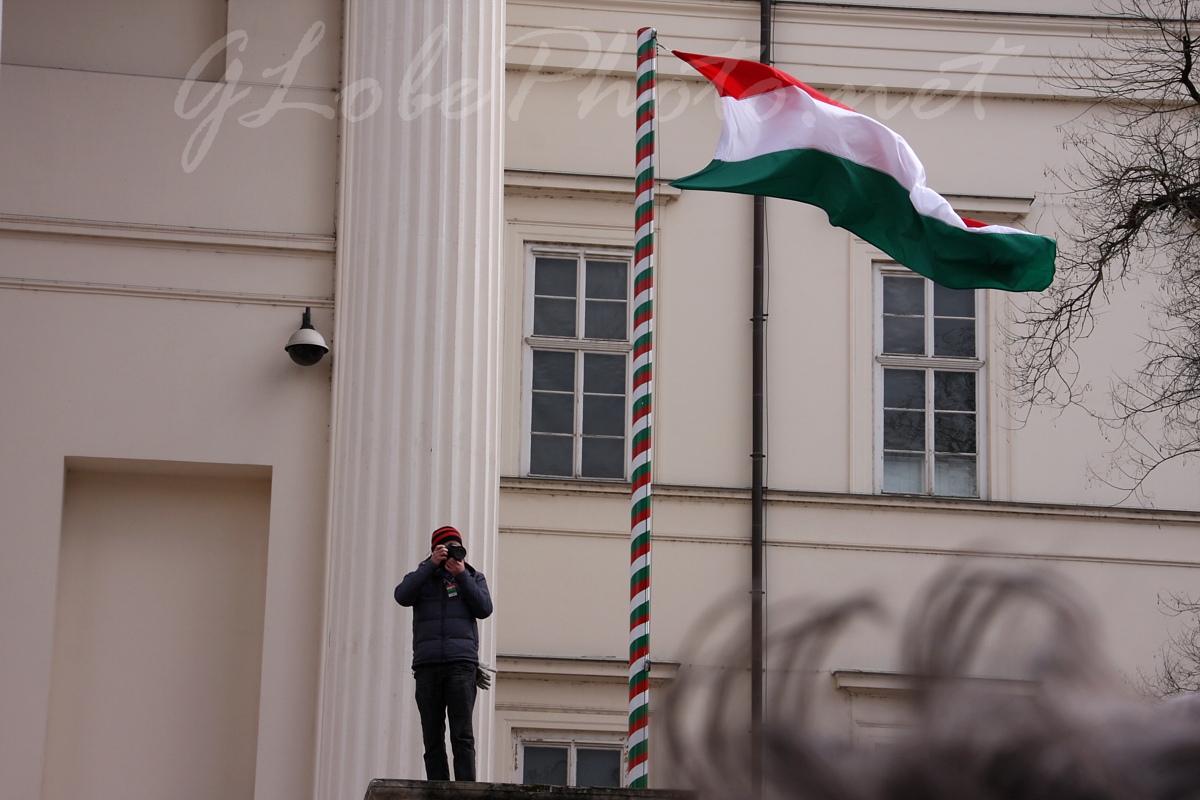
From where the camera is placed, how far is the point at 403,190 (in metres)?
10.8

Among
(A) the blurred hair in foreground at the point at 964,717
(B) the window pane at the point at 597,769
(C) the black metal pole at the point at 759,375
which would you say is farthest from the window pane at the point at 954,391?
(A) the blurred hair in foreground at the point at 964,717

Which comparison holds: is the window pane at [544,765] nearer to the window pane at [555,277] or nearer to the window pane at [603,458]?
the window pane at [603,458]

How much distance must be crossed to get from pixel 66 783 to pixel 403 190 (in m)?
4.28

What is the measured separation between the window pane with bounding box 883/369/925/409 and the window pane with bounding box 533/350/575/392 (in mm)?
2865

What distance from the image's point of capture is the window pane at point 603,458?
15.1 metres

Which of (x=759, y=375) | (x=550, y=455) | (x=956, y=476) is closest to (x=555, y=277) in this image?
(x=550, y=455)

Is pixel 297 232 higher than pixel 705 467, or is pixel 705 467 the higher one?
pixel 297 232

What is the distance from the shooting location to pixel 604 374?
1540cm

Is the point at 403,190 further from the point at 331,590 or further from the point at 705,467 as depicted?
the point at 705,467

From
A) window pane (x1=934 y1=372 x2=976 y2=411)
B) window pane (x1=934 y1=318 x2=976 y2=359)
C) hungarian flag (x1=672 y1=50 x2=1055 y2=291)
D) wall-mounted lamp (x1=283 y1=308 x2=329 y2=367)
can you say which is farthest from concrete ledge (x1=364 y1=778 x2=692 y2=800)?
window pane (x1=934 y1=318 x2=976 y2=359)

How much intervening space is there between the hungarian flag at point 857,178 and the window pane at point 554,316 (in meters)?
5.76

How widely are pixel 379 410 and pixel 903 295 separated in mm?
6921

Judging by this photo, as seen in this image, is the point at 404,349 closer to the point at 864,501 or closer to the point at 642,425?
the point at 642,425

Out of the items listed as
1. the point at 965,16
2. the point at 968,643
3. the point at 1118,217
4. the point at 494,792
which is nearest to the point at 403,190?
the point at 494,792
